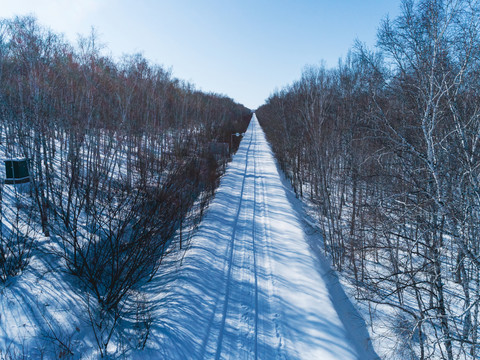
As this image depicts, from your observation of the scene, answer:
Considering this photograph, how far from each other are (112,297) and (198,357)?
2.75 metres

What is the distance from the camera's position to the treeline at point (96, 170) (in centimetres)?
688

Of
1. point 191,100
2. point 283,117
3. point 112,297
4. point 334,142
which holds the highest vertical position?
point 191,100

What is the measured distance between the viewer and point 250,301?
22.9ft

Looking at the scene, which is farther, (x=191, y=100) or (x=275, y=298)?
(x=191, y=100)

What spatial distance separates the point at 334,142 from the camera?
14906 mm

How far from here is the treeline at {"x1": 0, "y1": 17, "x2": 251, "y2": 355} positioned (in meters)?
6.88

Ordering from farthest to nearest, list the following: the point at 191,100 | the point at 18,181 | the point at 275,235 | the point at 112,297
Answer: the point at 191,100 < the point at 18,181 < the point at 275,235 < the point at 112,297

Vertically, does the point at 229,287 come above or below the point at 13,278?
below

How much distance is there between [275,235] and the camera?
1127 cm

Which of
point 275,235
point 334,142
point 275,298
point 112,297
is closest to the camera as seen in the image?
point 112,297

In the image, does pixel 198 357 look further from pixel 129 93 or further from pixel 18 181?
pixel 129 93

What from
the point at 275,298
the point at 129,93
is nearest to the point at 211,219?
the point at 275,298

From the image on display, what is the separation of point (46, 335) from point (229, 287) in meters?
4.32

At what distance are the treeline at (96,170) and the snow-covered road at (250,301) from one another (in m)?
0.98
